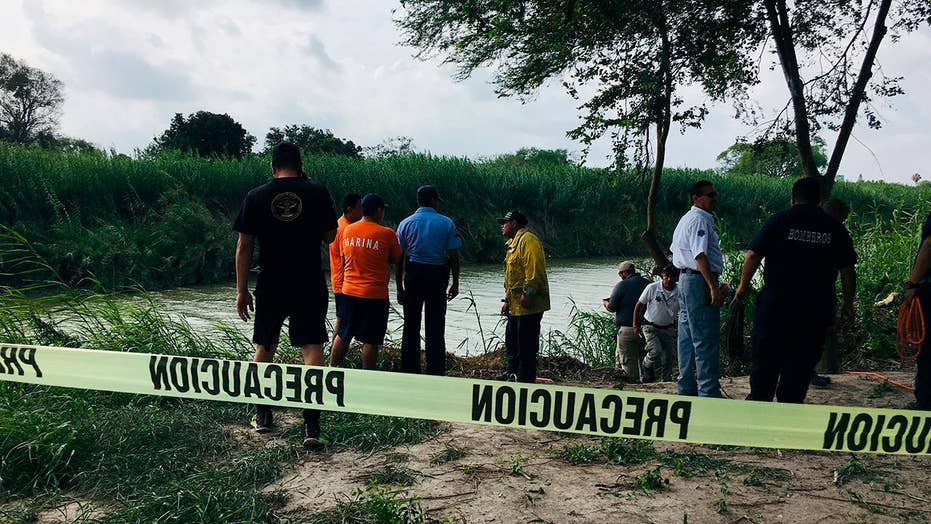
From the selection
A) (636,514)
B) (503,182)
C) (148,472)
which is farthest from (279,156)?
(503,182)

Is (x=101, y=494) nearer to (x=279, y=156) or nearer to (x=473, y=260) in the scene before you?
(x=279, y=156)

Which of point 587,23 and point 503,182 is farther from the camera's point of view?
point 503,182

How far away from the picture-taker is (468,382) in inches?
146

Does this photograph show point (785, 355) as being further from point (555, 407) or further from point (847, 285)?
point (555, 407)

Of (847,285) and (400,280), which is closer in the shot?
(847,285)

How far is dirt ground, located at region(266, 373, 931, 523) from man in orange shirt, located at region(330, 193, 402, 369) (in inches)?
61.1

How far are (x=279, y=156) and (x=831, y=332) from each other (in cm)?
539

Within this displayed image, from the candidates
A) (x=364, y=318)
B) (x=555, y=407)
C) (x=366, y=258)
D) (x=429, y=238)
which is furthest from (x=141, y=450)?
(x=429, y=238)

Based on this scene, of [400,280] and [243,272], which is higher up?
[243,272]

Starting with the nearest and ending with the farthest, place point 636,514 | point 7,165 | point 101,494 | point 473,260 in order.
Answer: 1. point 636,514
2. point 101,494
3. point 7,165
4. point 473,260

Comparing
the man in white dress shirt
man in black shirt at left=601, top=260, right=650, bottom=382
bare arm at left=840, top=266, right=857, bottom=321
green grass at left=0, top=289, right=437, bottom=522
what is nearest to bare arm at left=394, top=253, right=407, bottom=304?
green grass at left=0, top=289, right=437, bottom=522

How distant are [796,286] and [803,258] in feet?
0.59

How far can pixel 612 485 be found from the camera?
407 centimetres

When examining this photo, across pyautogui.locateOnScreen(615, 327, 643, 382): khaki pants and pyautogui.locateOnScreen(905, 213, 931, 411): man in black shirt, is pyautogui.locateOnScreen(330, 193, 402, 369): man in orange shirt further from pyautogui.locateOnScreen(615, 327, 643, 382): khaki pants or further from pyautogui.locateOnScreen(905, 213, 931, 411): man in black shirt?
pyautogui.locateOnScreen(905, 213, 931, 411): man in black shirt
